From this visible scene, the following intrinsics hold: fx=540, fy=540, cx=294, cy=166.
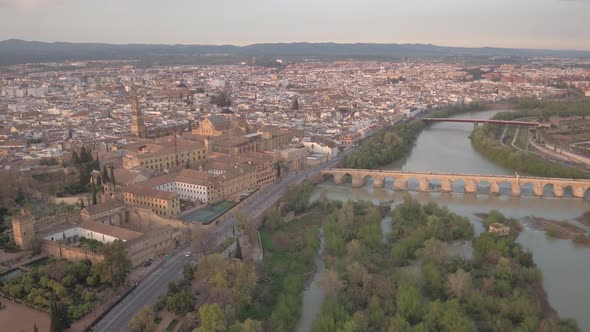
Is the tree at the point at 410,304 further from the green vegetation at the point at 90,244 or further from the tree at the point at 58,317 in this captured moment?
the green vegetation at the point at 90,244

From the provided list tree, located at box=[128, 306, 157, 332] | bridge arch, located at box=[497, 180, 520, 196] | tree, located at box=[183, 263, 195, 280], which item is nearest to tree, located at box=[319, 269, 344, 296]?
tree, located at box=[183, 263, 195, 280]

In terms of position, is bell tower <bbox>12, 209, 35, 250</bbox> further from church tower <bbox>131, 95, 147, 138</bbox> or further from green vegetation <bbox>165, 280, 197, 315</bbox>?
church tower <bbox>131, 95, 147, 138</bbox>

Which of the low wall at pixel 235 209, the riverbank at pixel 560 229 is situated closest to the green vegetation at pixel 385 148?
the low wall at pixel 235 209

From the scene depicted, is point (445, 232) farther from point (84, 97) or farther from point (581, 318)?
point (84, 97)

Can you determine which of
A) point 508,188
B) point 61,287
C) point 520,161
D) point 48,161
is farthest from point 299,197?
point 520,161

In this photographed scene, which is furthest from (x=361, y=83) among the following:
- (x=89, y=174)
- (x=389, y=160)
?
(x=89, y=174)

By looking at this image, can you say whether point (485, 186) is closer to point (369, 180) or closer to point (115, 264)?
point (369, 180)
